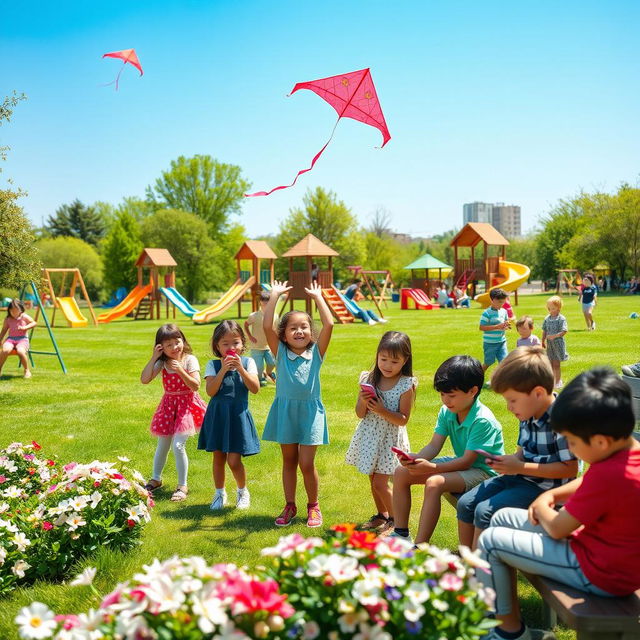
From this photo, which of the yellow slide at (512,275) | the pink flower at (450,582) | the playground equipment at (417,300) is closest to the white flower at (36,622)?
the pink flower at (450,582)

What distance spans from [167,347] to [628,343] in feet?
41.3

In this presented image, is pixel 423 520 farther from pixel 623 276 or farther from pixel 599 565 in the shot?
pixel 623 276

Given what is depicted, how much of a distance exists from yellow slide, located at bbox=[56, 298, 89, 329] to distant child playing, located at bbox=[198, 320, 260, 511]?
23.3 metres

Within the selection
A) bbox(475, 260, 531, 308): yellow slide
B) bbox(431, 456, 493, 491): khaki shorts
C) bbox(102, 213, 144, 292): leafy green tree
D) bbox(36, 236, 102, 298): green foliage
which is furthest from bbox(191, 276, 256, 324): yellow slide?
bbox(36, 236, 102, 298): green foliage

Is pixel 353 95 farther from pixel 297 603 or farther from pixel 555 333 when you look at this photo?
pixel 297 603

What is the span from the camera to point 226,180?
60.9 m

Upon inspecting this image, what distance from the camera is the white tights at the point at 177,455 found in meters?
5.40

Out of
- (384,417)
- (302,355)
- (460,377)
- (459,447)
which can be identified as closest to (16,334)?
(302,355)

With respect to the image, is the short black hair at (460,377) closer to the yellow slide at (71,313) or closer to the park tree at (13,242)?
the park tree at (13,242)

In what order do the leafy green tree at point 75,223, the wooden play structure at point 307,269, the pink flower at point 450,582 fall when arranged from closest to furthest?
the pink flower at point 450,582, the wooden play structure at point 307,269, the leafy green tree at point 75,223

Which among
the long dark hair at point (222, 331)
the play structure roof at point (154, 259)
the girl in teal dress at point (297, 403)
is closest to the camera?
the girl in teal dress at point (297, 403)

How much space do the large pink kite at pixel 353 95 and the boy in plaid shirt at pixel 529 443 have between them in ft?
17.8

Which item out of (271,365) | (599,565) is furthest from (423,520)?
(271,365)

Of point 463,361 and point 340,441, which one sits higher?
point 463,361
